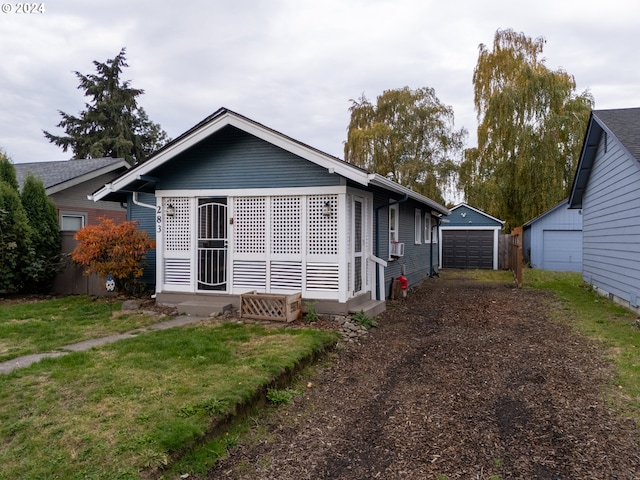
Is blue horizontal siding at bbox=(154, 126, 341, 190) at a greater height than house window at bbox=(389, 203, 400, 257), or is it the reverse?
blue horizontal siding at bbox=(154, 126, 341, 190)

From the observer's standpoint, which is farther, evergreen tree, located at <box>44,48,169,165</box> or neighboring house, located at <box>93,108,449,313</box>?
evergreen tree, located at <box>44,48,169,165</box>

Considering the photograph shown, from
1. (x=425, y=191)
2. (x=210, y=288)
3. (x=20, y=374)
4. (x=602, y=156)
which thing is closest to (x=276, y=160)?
(x=210, y=288)

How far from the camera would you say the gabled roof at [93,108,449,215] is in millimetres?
7230

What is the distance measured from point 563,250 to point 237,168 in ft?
51.9

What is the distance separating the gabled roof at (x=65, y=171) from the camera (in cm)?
1327

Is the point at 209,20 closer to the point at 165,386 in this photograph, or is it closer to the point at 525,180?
the point at 165,386

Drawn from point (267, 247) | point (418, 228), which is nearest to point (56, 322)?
point (267, 247)

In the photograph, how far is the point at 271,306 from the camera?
292 inches

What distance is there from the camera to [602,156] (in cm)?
1050

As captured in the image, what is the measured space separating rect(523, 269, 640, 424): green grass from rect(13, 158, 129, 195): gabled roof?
13.6m

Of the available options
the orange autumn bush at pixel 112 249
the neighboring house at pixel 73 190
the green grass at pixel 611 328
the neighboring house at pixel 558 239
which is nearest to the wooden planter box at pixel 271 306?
the orange autumn bush at pixel 112 249

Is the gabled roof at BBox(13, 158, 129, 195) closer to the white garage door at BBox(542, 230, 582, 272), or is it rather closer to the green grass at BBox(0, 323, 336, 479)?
the green grass at BBox(0, 323, 336, 479)

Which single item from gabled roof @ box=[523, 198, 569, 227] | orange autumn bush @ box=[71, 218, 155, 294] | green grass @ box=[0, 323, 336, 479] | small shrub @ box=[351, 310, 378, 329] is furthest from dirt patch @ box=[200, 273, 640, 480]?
gabled roof @ box=[523, 198, 569, 227]

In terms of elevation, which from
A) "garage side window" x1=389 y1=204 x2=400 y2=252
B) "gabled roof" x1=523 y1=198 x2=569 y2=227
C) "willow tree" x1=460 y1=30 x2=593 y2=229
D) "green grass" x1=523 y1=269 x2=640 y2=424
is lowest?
"green grass" x1=523 y1=269 x2=640 y2=424
